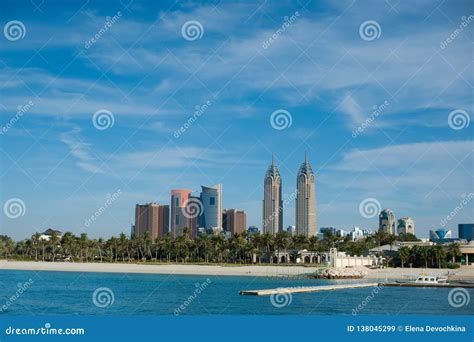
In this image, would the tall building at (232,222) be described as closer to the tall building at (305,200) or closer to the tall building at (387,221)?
the tall building at (305,200)

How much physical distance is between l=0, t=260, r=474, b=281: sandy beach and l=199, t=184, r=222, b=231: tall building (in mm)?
39219

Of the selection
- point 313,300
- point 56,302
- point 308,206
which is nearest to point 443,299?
point 313,300

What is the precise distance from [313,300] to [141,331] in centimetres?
2663

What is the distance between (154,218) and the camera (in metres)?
135

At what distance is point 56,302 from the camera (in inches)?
1457

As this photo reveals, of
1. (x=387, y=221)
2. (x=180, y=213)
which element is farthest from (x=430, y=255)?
(x=180, y=213)

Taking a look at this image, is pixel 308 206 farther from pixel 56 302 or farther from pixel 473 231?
pixel 56 302

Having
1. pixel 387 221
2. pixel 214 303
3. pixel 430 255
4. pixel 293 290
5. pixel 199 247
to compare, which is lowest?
pixel 214 303

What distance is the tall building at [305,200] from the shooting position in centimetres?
8319

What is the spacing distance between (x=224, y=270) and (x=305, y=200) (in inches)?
1116

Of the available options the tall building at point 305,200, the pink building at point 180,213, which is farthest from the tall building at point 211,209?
the tall building at point 305,200

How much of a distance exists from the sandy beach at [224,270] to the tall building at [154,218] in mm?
44992

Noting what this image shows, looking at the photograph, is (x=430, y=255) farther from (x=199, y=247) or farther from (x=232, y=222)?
(x=232, y=222)

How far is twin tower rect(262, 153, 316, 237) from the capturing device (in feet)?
280
